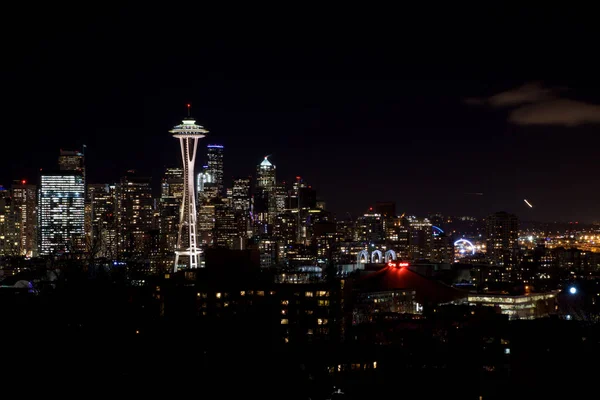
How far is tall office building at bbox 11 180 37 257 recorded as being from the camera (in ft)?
220

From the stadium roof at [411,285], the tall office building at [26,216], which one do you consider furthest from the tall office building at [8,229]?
the stadium roof at [411,285]

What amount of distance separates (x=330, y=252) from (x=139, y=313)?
63098 mm

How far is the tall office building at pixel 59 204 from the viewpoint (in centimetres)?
6388

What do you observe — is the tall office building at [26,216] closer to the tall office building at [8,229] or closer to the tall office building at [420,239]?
the tall office building at [8,229]

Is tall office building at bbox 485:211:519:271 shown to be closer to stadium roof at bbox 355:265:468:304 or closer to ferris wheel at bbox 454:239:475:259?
ferris wheel at bbox 454:239:475:259

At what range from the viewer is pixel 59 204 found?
224ft

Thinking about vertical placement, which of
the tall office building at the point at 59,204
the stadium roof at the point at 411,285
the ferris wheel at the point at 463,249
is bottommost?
the stadium roof at the point at 411,285

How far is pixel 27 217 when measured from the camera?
229ft

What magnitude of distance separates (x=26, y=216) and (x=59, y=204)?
3.66 metres

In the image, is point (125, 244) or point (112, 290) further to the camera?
point (125, 244)

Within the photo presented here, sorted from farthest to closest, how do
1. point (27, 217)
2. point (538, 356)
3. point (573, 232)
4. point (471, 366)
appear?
point (573, 232) → point (27, 217) → point (471, 366) → point (538, 356)

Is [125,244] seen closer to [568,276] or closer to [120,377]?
[568,276]

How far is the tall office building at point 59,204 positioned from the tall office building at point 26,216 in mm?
1117

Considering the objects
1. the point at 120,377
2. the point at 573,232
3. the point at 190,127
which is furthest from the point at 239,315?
the point at 573,232
